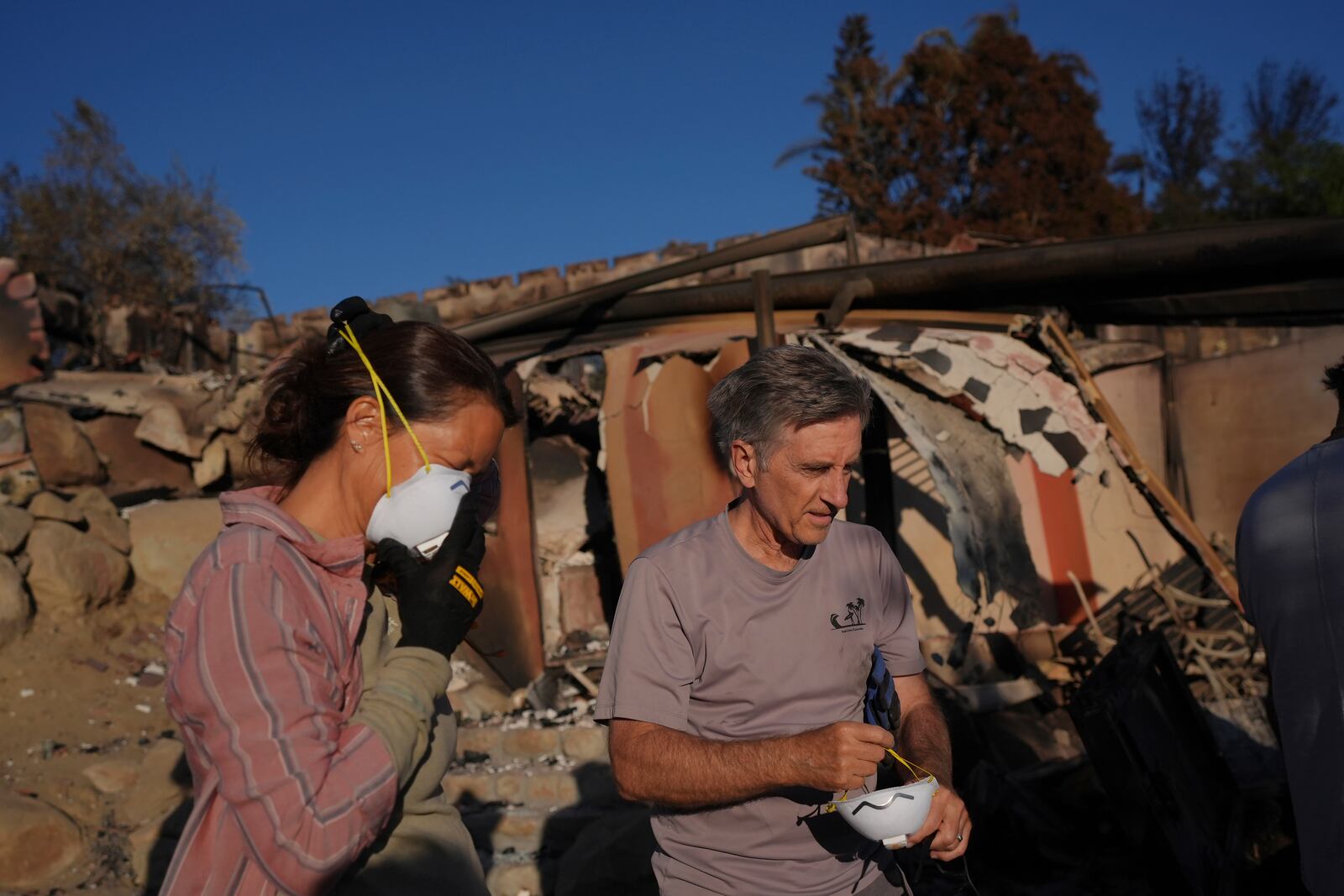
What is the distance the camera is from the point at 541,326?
26.0 ft

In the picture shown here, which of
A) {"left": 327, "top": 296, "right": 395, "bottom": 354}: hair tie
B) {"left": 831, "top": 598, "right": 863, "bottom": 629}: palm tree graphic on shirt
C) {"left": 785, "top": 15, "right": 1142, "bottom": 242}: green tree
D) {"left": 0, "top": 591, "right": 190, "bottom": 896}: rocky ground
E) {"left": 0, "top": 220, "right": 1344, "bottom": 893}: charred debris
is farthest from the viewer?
{"left": 785, "top": 15, "right": 1142, "bottom": 242}: green tree

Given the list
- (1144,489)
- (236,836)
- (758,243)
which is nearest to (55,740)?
(758,243)

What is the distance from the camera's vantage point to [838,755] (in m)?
1.94

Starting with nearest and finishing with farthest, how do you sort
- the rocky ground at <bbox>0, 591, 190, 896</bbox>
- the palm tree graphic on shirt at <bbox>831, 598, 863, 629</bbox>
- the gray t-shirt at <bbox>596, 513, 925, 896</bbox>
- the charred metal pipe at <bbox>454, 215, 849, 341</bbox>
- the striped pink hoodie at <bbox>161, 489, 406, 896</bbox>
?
1. the striped pink hoodie at <bbox>161, 489, 406, 896</bbox>
2. the gray t-shirt at <bbox>596, 513, 925, 896</bbox>
3. the palm tree graphic on shirt at <bbox>831, 598, 863, 629</bbox>
4. the rocky ground at <bbox>0, 591, 190, 896</bbox>
5. the charred metal pipe at <bbox>454, 215, 849, 341</bbox>

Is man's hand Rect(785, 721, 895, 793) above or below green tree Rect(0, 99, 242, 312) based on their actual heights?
below

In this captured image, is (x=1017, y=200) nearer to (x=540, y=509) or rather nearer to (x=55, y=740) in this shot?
(x=540, y=509)

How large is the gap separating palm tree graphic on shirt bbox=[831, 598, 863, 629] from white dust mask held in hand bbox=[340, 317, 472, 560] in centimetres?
91

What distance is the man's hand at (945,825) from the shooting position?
2027 mm

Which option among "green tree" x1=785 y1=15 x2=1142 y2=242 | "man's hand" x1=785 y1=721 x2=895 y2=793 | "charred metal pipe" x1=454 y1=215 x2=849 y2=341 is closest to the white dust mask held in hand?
"man's hand" x1=785 y1=721 x2=895 y2=793

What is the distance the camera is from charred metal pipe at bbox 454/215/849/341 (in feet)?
21.9

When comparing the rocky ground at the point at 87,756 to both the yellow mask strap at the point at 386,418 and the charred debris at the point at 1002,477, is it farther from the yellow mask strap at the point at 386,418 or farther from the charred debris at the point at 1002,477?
the yellow mask strap at the point at 386,418

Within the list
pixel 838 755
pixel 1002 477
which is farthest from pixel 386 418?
pixel 1002 477

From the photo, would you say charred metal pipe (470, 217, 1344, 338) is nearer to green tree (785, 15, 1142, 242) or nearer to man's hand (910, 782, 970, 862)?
man's hand (910, 782, 970, 862)

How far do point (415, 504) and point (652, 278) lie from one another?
5.32 meters
